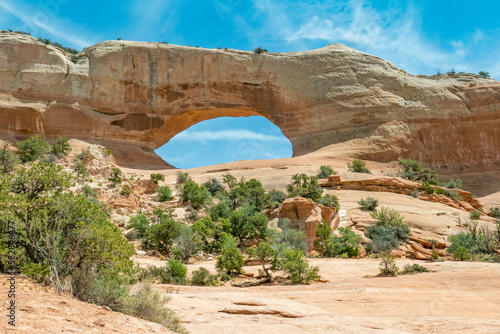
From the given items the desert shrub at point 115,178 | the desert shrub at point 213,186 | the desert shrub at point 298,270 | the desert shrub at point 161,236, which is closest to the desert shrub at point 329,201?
→ the desert shrub at point 213,186

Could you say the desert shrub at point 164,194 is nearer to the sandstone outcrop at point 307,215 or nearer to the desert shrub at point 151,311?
the sandstone outcrop at point 307,215

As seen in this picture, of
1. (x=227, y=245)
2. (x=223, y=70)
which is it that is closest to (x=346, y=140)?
(x=223, y=70)

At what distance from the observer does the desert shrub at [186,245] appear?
1493cm

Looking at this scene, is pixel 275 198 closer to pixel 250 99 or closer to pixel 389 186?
pixel 389 186

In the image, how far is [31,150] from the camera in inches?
1126

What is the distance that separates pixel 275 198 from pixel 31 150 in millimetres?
16985

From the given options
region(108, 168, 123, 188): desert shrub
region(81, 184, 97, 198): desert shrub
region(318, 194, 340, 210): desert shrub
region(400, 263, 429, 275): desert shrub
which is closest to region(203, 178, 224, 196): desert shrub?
region(108, 168, 123, 188): desert shrub

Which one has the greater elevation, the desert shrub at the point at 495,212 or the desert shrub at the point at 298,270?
the desert shrub at the point at 495,212

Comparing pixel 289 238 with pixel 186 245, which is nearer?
pixel 186 245

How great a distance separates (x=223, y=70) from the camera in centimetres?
3947

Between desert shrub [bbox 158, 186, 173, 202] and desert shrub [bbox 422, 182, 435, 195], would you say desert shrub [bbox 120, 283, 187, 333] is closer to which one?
desert shrub [bbox 158, 186, 173, 202]

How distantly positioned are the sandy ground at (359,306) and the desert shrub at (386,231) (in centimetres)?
557

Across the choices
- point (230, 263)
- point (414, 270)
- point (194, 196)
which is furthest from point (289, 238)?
point (194, 196)

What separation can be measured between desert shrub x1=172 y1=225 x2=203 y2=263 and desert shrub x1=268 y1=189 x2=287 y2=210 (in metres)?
6.67
